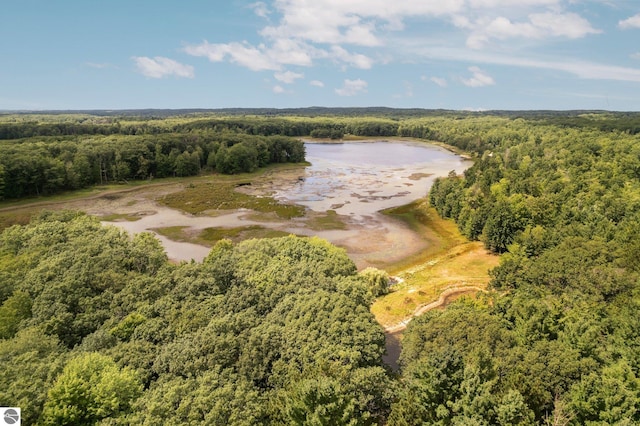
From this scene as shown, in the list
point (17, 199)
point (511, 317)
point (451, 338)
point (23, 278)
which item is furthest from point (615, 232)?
point (17, 199)

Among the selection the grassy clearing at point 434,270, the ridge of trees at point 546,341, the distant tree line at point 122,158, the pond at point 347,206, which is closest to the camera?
the ridge of trees at point 546,341

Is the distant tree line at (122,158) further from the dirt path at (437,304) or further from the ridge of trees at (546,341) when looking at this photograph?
the ridge of trees at (546,341)

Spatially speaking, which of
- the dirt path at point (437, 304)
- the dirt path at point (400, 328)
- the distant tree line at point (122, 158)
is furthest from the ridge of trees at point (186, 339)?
the distant tree line at point (122, 158)

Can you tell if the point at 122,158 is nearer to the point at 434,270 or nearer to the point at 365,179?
the point at 365,179

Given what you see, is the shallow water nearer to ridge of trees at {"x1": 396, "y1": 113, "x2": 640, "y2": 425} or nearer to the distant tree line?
the distant tree line

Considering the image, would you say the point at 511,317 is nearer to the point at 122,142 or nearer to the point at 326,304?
the point at 326,304

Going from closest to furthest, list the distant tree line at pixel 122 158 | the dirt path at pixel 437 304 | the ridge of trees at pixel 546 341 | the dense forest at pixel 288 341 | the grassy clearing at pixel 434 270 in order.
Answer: the dense forest at pixel 288 341 < the ridge of trees at pixel 546 341 < the dirt path at pixel 437 304 < the grassy clearing at pixel 434 270 < the distant tree line at pixel 122 158
